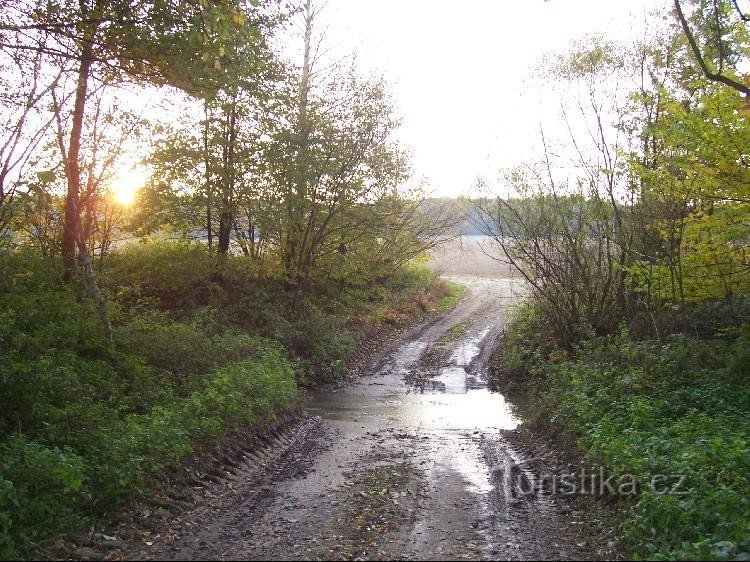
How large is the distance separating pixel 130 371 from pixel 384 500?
17.5ft

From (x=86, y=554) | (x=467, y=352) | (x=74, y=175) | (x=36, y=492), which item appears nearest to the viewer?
(x=86, y=554)

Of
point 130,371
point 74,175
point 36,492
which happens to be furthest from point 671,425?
point 74,175

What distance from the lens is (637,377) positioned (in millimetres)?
10406

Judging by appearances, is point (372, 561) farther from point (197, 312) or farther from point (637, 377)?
point (197, 312)

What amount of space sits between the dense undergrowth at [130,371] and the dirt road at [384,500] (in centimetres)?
90

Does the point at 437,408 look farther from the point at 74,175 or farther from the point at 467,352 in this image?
the point at 74,175

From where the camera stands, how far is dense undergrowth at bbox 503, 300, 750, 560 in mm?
5227

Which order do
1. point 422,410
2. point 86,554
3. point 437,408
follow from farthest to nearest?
point 437,408 → point 422,410 → point 86,554

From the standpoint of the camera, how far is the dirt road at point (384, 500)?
18.5ft

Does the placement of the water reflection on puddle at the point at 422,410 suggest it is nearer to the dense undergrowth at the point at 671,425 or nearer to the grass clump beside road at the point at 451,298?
the dense undergrowth at the point at 671,425

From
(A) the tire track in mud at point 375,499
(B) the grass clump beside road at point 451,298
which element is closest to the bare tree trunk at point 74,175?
(A) the tire track in mud at point 375,499

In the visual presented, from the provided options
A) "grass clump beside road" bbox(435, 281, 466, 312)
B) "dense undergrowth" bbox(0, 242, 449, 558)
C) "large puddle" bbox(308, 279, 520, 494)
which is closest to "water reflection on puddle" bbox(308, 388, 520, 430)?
"large puddle" bbox(308, 279, 520, 494)

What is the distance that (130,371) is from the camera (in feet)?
33.2

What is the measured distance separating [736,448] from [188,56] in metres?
8.27
